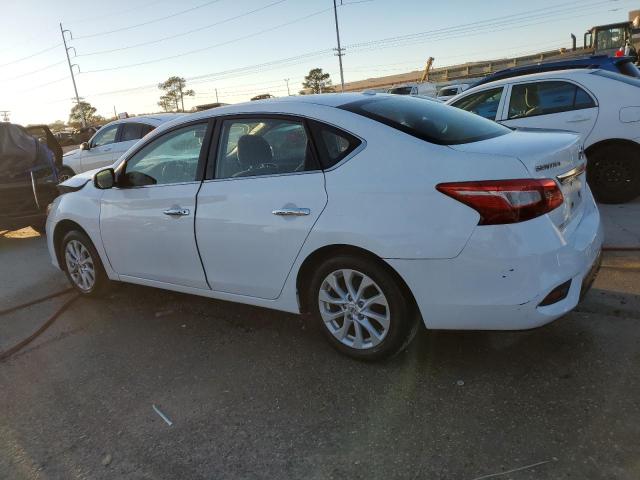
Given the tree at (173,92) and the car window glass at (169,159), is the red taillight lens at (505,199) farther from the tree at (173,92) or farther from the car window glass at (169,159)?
the tree at (173,92)

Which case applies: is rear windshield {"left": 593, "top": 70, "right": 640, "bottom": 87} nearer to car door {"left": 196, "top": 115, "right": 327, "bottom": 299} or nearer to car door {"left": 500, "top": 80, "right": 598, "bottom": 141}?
car door {"left": 500, "top": 80, "right": 598, "bottom": 141}

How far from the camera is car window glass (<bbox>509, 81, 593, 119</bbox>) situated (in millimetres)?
6488

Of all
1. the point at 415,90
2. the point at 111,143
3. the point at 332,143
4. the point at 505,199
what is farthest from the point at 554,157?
the point at 415,90

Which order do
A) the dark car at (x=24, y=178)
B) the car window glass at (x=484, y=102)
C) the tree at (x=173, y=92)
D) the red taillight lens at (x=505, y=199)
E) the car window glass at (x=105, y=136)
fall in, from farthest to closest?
1. the tree at (x=173, y=92)
2. the car window glass at (x=105, y=136)
3. the dark car at (x=24, y=178)
4. the car window glass at (x=484, y=102)
5. the red taillight lens at (x=505, y=199)

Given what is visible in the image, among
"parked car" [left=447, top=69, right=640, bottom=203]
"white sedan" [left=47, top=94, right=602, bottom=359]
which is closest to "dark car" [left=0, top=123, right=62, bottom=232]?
"white sedan" [left=47, top=94, right=602, bottom=359]

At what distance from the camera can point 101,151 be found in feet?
35.3

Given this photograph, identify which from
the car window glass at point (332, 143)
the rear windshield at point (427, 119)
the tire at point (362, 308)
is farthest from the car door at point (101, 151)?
the tire at point (362, 308)

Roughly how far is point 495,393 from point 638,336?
1148 millimetres

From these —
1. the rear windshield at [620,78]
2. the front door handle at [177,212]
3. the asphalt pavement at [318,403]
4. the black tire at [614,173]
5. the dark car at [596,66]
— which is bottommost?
the asphalt pavement at [318,403]

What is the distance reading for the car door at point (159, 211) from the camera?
3.84 metres

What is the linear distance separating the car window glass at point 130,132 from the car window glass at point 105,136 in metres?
0.29

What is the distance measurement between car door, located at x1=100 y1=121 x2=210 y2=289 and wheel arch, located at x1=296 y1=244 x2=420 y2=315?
0.84 metres

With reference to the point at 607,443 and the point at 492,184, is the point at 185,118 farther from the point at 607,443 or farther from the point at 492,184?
the point at 607,443

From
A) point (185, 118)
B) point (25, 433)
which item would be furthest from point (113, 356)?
point (185, 118)
